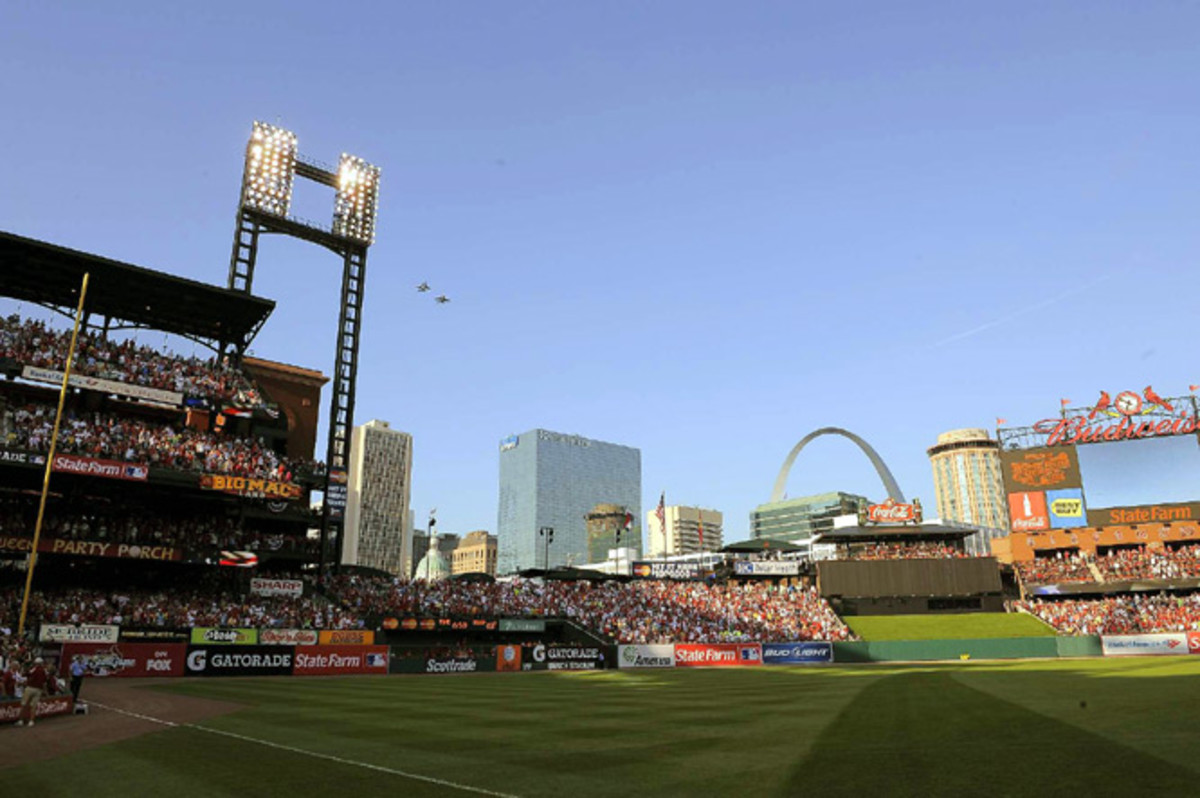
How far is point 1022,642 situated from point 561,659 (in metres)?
31.1

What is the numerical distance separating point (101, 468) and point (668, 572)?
48.6 metres

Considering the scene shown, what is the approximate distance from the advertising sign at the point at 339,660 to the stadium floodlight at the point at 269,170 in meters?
36.7

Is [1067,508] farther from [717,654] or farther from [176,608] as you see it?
[176,608]

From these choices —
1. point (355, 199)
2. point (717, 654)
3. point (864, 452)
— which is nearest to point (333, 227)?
point (355, 199)

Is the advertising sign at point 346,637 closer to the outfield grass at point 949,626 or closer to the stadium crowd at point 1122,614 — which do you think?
the outfield grass at point 949,626

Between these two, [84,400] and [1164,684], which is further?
[84,400]

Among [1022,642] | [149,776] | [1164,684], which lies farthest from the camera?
[1022,642]

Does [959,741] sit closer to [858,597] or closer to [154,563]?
[154,563]

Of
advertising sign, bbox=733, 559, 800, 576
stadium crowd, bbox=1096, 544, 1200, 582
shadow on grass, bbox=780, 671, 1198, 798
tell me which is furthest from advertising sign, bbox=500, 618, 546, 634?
stadium crowd, bbox=1096, 544, 1200, 582

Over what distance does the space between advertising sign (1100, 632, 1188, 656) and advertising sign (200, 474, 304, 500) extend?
2120 inches

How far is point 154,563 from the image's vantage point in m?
50.1

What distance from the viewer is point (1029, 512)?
242 ft

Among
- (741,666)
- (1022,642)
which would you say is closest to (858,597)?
(1022,642)

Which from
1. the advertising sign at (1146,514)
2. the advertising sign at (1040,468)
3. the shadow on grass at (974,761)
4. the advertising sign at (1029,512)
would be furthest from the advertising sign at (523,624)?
the advertising sign at (1146,514)
